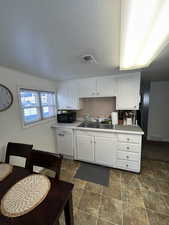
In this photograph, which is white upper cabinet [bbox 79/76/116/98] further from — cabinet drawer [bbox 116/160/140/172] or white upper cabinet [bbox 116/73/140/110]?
cabinet drawer [bbox 116/160/140/172]

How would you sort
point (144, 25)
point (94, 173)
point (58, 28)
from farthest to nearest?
point (94, 173) → point (58, 28) → point (144, 25)

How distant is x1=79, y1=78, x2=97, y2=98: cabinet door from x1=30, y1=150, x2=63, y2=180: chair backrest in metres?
1.82

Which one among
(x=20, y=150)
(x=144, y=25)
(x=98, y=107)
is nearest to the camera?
(x=144, y=25)

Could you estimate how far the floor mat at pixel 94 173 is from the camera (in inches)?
77.2

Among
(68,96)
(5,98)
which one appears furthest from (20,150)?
(68,96)

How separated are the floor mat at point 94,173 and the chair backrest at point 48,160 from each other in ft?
4.00

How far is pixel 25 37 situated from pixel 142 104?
4999 mm

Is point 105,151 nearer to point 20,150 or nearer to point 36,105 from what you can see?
point 20,150

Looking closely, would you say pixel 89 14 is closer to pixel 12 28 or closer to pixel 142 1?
pixel 142 1

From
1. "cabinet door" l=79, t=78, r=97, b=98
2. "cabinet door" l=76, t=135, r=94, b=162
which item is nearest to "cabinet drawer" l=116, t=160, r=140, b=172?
"cabinet door" l=76, t=135, r=94, b=162

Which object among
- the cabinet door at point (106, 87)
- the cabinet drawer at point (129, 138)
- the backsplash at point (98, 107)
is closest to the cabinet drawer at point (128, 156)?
the cabinet drawer at point (129, 138)

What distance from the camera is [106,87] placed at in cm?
247

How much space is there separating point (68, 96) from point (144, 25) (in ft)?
7.57

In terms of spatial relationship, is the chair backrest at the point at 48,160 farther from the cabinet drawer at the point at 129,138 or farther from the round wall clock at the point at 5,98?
the cabinet drawer at the point at 129,138
